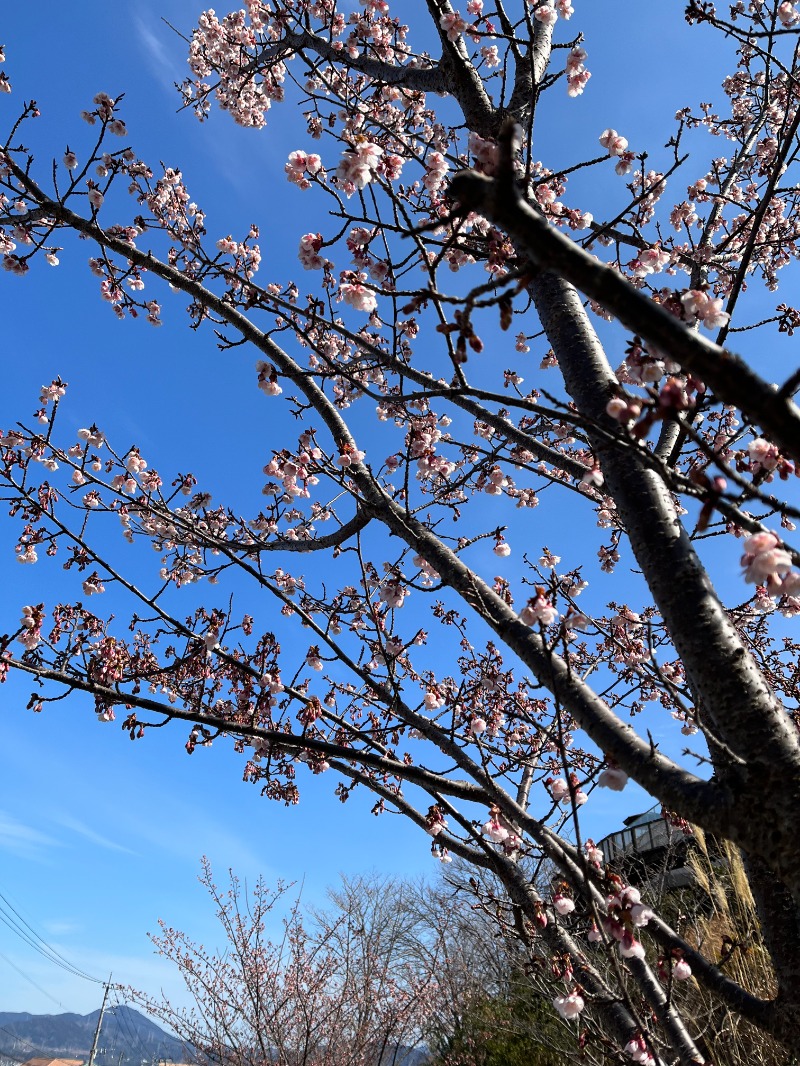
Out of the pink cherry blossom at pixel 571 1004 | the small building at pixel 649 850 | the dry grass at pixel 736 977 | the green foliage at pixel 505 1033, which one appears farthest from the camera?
the small building at pixel 649 850

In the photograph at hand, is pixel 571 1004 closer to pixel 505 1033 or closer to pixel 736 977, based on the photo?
pixel 736 977

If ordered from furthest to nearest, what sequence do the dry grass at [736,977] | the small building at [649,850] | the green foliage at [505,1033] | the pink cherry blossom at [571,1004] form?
the small building at [649,850]
the green foliage at [505,1033]
the dry grass at [736,977]
the pink cherry blossom at [571,1004]

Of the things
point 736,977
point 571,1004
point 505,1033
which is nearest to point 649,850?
point 505,1033

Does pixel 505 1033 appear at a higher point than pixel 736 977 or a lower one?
lower

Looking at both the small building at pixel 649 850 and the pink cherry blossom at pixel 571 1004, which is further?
the small building at pixel 649 850

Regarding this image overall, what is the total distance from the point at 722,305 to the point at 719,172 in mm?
4355

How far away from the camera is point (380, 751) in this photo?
10.8 ft

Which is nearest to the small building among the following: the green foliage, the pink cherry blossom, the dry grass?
the green foliage

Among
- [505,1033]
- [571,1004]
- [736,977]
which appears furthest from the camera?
[505,1033]

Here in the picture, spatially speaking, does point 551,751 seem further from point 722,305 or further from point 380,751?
point 722,305

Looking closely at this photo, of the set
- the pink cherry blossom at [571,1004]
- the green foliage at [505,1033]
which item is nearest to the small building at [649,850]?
the green foliage at [505,1033]

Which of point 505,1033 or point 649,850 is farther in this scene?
point 649,850

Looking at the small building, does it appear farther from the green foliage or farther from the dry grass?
the dry grass

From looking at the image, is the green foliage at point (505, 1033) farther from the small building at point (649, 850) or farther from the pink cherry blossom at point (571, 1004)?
the pink cherry blossom at point (571, 1004)
